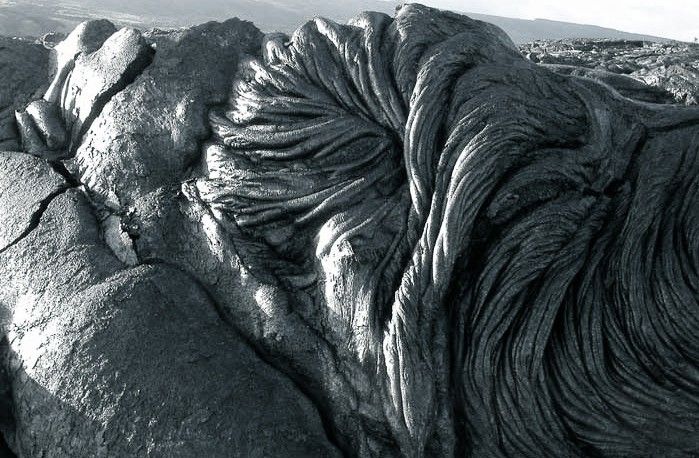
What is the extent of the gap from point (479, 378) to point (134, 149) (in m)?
1.45

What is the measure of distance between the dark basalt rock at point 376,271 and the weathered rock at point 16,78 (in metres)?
0.55

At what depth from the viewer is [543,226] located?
2.06 meters

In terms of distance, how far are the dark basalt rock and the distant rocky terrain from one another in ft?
1.66

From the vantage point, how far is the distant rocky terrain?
2.82 metres

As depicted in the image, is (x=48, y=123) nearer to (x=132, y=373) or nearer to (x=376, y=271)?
(x=132, y=373)

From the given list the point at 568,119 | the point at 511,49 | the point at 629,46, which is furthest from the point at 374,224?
the point at 629,46

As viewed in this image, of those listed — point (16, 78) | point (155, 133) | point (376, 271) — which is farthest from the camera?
point (16, 78)

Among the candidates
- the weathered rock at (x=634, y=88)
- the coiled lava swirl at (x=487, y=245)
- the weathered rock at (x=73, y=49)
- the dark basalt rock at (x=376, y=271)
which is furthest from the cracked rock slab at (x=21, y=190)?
the weathered rock at (x=634, y=88)

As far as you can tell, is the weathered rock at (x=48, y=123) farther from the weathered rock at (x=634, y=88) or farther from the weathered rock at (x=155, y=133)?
the weathered rock at (x=634, y=88)

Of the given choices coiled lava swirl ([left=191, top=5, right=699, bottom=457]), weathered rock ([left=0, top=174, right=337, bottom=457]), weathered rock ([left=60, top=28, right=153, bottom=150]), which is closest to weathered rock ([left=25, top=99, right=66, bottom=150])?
weathered rock ([left=60, top=28, right=153, bottom=150])

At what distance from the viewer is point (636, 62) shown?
149 inches

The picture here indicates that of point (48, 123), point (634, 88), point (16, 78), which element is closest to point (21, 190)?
point (48, 123)

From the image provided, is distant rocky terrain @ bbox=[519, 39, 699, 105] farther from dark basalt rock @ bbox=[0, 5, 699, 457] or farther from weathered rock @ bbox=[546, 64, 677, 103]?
dark basalt rock @ bbox=[0, 5, 699, 457]

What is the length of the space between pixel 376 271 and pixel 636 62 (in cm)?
249
